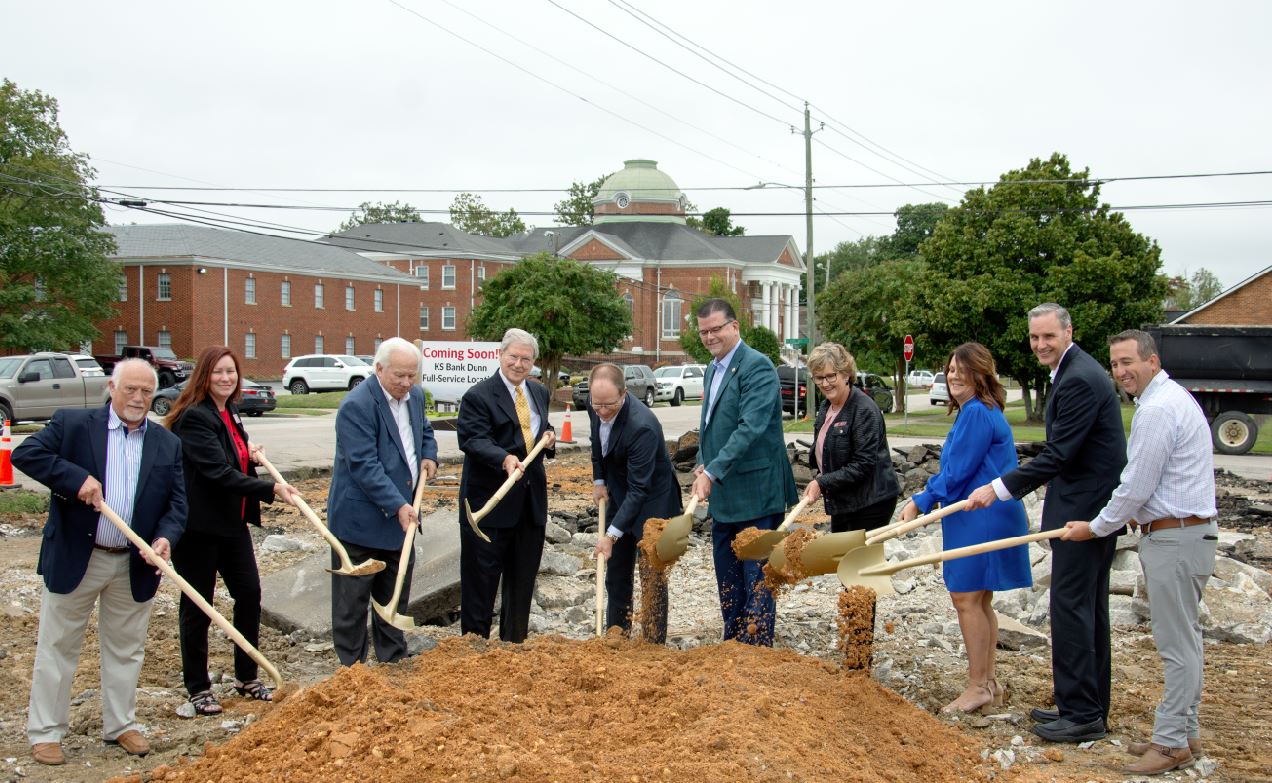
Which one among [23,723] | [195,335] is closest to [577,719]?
[23,723]

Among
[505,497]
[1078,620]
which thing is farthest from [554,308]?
[1078,620]

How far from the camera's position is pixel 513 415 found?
20.6 ft

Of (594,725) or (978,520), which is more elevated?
(978,520)

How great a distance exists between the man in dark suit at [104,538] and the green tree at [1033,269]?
84.5ft

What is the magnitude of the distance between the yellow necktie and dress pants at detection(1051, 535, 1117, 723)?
2.95 m

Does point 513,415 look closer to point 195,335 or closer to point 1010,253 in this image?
point 1010,253

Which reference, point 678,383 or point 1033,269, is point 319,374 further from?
point 1033,269

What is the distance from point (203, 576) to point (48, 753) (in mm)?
1108

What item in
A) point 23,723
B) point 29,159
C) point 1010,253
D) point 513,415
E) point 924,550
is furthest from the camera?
point 29,159

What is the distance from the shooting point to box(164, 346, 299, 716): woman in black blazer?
5426mm

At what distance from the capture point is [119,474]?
16.0 feet

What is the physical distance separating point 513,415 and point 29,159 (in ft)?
144

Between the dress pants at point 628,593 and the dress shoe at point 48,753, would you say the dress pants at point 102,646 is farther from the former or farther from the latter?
the dress pants at point 628,593

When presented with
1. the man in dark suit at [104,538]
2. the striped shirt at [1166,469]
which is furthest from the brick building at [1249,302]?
the man in dark suit at [104,538]
